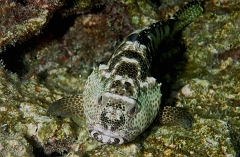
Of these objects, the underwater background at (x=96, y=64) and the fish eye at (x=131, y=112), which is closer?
the fish eye at (x=131, y=112)

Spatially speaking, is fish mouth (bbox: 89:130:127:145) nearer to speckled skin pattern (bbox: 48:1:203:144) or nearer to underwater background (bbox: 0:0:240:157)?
speckled skin pattern (bbox: 48:1:203:144)

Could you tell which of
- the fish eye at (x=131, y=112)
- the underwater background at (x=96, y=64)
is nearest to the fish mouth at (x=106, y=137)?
the fish eye at (x=131, y=112)

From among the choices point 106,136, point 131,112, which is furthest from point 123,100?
point 106,136

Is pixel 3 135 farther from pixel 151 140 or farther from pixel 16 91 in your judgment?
pixel 151 140

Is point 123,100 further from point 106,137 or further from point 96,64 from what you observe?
point 96,64

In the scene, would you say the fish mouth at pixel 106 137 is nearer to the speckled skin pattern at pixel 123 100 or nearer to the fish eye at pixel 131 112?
the speckled skin pattern at pixel 123 100

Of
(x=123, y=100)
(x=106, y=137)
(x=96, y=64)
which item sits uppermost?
(x=123, y=100)

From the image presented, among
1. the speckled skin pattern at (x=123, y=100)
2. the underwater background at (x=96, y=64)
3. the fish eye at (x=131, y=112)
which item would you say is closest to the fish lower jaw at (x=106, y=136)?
the speckled skin pattern at (x=123, y=100)

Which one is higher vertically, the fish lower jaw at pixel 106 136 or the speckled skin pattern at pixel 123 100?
the speckled skin pattern at pixel 123 100
